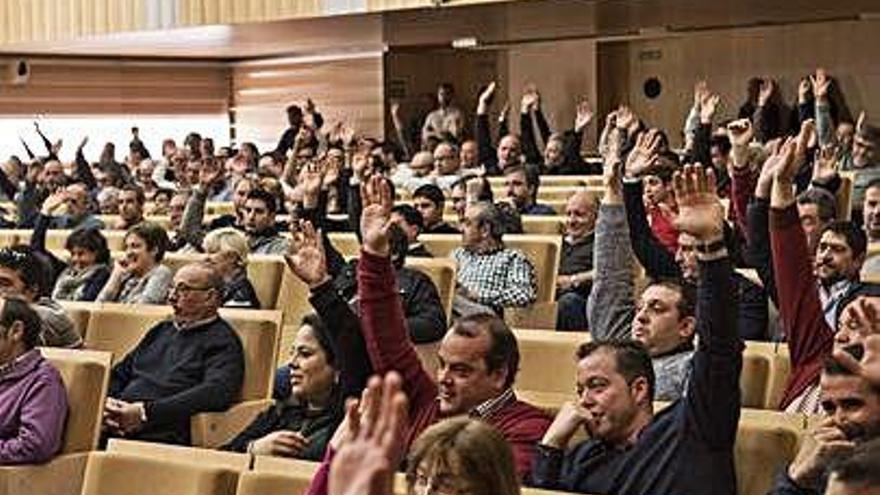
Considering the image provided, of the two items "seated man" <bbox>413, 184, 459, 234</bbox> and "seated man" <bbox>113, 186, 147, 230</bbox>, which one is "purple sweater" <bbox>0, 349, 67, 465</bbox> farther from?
"seated man" <bbox>113, 186, 147, 230</bbox>

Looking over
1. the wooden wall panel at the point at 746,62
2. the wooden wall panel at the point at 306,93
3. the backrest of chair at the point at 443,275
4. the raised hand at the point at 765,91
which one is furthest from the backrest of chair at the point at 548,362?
the wooden wall panel at the point at 306,93

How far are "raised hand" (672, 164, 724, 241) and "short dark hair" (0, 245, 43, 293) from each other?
2.97 m

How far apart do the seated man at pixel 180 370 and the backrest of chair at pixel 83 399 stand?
16.9 inches

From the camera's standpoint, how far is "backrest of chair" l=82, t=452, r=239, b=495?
11.3ft

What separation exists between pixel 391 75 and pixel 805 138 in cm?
1150

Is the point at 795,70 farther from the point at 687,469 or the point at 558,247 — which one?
the point at 687,469

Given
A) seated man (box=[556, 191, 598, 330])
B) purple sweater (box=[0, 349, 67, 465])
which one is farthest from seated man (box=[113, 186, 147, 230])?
purple sweater (box=[0, 349, 67, 465])

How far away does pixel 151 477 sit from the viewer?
11.8 feet

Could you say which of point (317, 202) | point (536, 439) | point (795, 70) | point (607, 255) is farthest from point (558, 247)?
point (795, 70)

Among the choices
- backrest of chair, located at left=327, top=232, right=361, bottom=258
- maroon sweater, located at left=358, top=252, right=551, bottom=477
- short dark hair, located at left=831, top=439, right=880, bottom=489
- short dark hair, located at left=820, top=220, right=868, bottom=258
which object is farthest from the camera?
backrest of chair, located at left=327, top=232, right=361, bottom=258

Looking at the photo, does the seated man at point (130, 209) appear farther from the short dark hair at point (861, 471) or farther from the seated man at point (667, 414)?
the short dark hair at point (861, 471)

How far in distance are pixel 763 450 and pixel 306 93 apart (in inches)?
534

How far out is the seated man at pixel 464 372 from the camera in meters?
3.77

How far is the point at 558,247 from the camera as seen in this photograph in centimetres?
684
